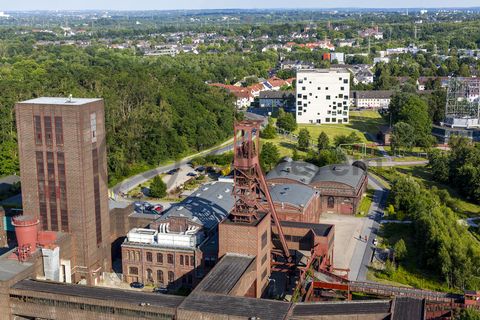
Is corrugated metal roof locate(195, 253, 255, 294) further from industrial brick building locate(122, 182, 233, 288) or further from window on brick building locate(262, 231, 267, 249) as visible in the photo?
industrial brick building locate(122, 182, 233, 288)

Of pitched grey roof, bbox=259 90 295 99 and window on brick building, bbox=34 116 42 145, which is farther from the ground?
window on brick building, bbox=34 116 42 145

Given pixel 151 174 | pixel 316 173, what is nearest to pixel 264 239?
pixel 316 173

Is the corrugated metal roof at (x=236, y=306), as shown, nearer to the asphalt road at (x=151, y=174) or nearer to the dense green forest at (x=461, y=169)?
the asphalt road at (x=151, y=174)

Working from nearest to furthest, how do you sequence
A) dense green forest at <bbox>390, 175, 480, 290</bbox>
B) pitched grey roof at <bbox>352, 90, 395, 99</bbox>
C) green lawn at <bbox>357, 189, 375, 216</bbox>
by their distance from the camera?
dense green forest at <bbox>390, 175, 480, 290</bbox>, green lawn at <bbox>357, 189, 375, 216</bbox>, pitched grey roof at <bbox>352, 90, 395, 99</bbox>

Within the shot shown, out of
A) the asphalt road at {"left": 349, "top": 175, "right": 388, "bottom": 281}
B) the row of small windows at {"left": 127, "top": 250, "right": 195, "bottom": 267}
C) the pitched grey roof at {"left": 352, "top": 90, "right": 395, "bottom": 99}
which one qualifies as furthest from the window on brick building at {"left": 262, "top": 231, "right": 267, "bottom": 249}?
the pitched grey roof at {"left": 352, "top": 90, "right": 395, "bottom": 99}

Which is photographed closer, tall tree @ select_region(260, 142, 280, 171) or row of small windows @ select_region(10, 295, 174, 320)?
row of small windows @ select_region(10, 295, 174, 320)

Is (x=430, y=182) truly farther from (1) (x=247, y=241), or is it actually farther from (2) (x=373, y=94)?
(2) (x=373, y=94)
